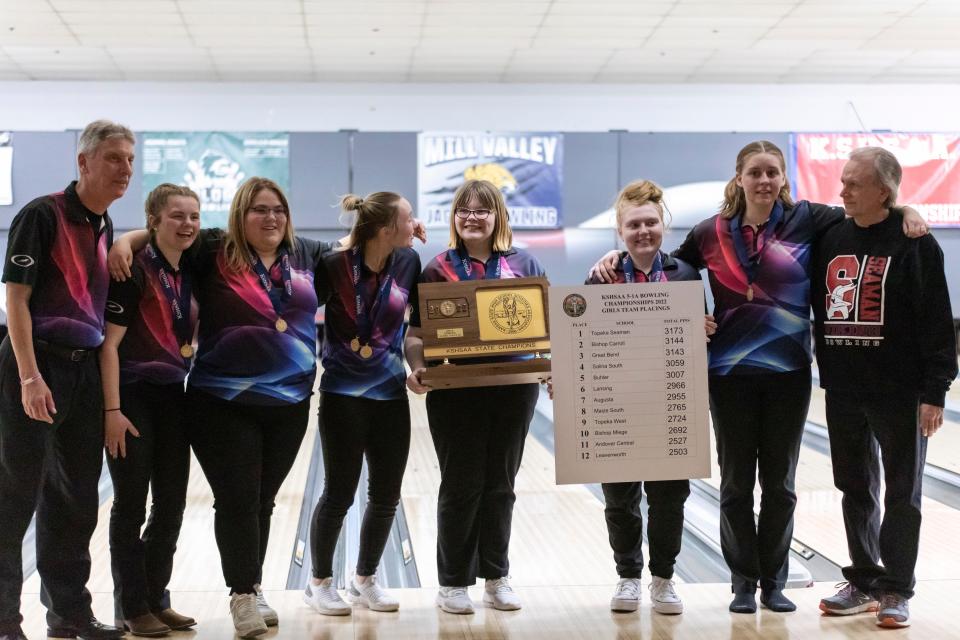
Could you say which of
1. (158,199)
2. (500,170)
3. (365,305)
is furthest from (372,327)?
(500,170)

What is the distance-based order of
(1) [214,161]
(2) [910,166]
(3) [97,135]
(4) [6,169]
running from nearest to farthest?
(3) [97,135] < (4) [6,169] < (1) [214,161] < (2) [910,166]

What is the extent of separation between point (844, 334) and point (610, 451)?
0.69 m

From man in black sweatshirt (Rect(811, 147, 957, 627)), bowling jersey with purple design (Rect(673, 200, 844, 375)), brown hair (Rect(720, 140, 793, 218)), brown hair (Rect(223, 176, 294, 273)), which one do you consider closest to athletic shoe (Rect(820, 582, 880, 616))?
man in black sweatshirt (Rect(811, 147, 957, 627))

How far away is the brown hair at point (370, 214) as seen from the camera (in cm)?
251

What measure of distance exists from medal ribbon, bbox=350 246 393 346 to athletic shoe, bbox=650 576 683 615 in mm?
1028

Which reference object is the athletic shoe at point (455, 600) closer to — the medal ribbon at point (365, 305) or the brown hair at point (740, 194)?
the medal ribbon at point (365, 305)

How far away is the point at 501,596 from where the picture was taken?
8.63 feet

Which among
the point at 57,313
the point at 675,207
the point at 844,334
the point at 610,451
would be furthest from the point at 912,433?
the point at 675,207

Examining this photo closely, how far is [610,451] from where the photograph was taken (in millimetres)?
2547

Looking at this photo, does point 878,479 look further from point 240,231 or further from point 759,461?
point 240,231

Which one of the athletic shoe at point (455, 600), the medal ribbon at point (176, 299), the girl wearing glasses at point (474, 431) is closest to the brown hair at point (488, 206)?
the girl wearing glasses at point (474, 431)

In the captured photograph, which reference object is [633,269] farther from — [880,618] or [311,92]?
[311,92]

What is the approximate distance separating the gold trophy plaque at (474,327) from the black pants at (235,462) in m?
0.37

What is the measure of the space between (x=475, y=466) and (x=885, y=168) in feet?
4.37
